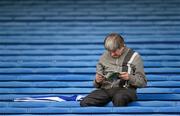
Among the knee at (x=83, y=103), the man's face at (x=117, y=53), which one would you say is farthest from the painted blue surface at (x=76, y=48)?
the man's face at (x=117, y=53)

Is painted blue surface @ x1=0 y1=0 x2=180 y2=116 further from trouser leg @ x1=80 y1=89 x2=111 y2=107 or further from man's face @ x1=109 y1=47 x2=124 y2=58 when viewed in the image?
man's face @ x1=109 y1=47 x2=124 y2=58

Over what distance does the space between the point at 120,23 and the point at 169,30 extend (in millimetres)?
578

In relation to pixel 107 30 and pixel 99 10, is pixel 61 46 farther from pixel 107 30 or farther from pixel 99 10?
pixel 99 10

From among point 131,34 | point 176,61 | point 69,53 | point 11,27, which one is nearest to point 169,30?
point 131,34

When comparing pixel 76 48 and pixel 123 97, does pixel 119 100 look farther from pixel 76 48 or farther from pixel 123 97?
pixel 76 48

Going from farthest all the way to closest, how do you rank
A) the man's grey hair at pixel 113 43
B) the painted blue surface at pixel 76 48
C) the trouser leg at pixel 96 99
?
1. the painted blue surface at pixel 76 48
2. the trouser leg at pixel 96 99
3. the man's grey hair at pixel 113 43

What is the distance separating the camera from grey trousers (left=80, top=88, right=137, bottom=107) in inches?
143

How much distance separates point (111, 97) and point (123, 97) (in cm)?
11

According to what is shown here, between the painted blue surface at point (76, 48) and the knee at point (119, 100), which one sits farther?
the painted blue surface at point (76, 48)

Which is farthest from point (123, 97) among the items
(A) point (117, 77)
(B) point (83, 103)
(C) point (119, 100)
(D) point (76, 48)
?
(D) point (76, 48)

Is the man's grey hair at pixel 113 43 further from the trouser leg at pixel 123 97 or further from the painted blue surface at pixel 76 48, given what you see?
the painted blue surface at pixel 76 48

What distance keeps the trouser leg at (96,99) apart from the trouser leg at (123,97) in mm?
64

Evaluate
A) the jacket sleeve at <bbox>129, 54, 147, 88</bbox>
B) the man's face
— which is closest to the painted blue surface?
the jacket sleeve at <bbox>129, 54, 147, 88</bbox>

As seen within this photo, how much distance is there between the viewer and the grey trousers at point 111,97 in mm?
3634
